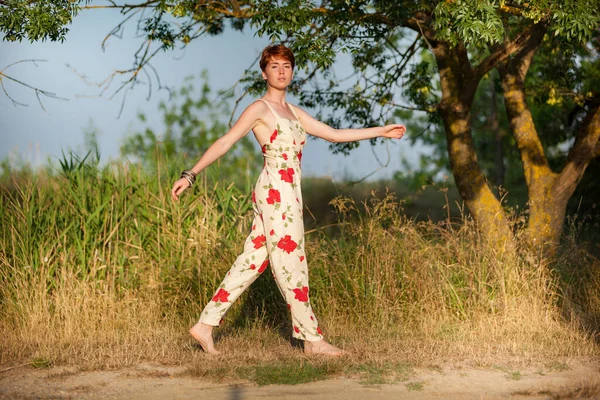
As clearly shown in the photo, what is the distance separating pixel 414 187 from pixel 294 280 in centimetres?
2104

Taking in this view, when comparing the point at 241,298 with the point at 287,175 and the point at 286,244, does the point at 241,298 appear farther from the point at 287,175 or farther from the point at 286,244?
the point at 287,175

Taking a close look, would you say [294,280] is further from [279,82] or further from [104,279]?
[104,279]

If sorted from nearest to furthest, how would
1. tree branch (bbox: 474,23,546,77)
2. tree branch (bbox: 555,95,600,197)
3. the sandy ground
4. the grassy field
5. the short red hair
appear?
1. the sandy ground
2. the short red hair
3. the grassy field
4. tree branch (bbox: 474,23,546,77)
5. tree branch (bbox: 555,95,600,197)

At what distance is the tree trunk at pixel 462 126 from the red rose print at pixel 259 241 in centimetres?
526

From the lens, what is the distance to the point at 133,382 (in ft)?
17.3

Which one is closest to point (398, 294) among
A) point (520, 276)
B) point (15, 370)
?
point (520, 276)

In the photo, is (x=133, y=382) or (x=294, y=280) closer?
(x=133, y=382)

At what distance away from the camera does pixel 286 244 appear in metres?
5.57

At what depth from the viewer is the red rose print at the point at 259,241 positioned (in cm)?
567

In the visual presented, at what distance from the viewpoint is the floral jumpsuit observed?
18.1ft

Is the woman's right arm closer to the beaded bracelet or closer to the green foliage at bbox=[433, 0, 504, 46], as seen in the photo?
the beaded bracelet

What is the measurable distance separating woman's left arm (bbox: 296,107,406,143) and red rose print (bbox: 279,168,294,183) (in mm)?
511

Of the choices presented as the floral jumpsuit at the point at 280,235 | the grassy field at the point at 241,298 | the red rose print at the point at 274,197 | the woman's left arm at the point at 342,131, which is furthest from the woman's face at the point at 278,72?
the grassy field at the point at 241,298

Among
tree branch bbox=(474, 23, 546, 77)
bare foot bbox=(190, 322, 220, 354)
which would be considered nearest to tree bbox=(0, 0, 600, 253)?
tree branch bbox=(474, 23, 546, 77)
